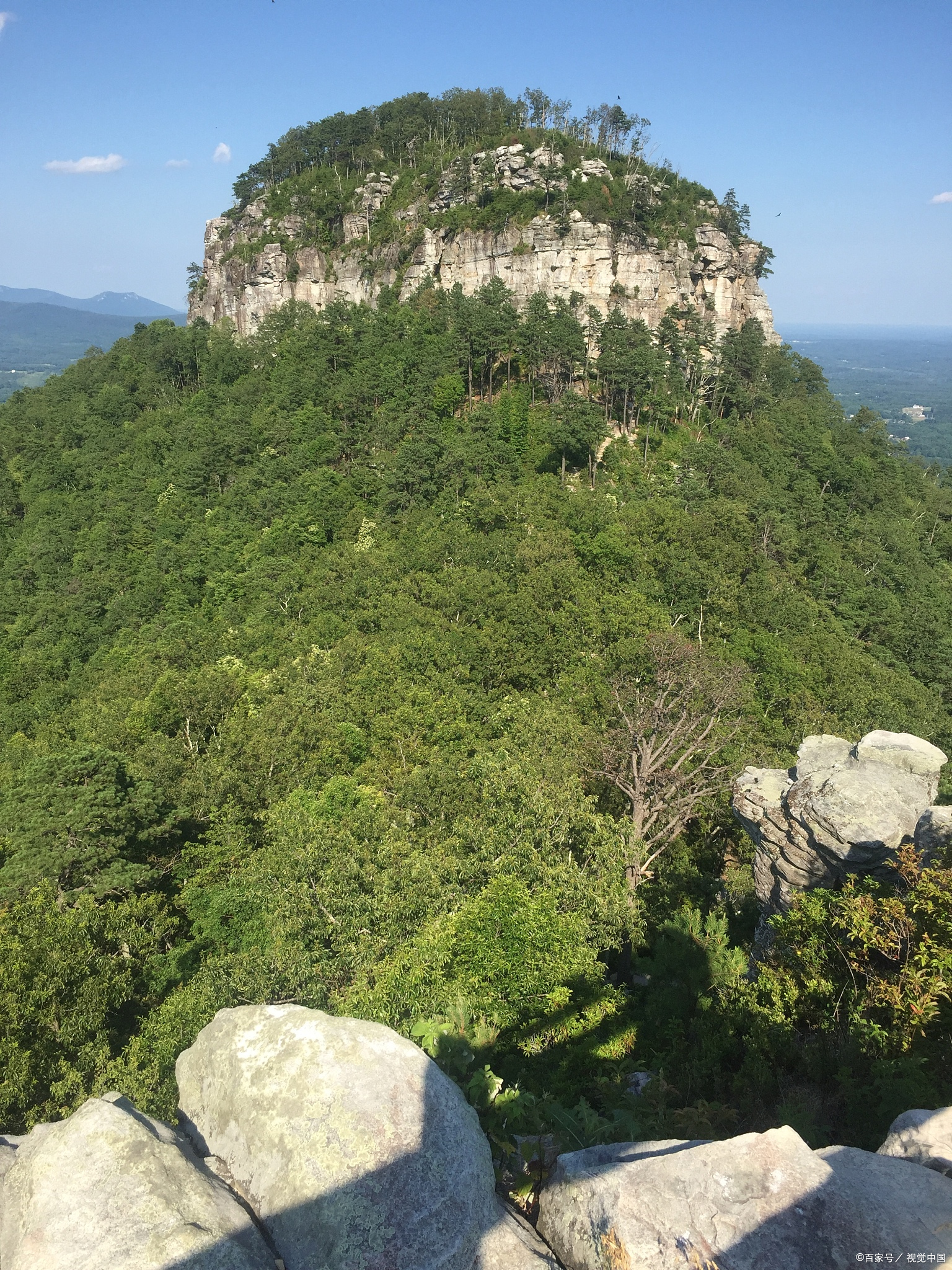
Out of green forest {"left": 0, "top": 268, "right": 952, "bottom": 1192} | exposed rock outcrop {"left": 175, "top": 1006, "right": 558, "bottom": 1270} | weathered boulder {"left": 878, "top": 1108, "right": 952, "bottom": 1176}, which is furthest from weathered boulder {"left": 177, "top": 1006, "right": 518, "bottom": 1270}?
weathered boulder {"left": 878, "top": 1108, "right": 952, "bottom": 1176}

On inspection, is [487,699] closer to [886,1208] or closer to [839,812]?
[839,812]

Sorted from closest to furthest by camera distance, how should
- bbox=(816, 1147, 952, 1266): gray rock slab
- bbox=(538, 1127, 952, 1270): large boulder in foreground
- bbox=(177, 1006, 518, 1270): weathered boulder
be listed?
bbox=(816, 1147, 952, 1266): gray rock slab < bbox=(538, 1127, 952, 1270): large boulder in foreground < bbox=(177, 1006, 518, 1270): weathered boulder

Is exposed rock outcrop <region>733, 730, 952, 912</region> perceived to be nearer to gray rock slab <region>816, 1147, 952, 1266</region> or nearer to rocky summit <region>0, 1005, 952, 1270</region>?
gray rock slab <region>816, 1147, 952, 1266</region>

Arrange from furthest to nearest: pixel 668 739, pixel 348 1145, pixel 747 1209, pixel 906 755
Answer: pixel 668 739, pixel 906 755, pixel 348 1145, pixel 747 1209

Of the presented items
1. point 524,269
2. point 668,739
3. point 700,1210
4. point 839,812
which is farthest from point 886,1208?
point 524,269

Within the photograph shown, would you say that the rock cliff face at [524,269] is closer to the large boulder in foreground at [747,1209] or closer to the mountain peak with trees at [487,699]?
the mountain peak with trees at [487,699]

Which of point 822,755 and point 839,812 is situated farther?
point 822,755

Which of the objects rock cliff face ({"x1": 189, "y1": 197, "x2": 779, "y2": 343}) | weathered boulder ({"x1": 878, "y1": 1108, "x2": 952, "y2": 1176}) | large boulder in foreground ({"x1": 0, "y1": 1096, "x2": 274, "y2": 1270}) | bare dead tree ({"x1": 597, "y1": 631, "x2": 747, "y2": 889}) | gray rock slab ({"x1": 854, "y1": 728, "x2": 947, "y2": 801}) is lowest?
bare dead tree ({"x1": 597, "y1": 631, "x2": 747, "y2": 889})

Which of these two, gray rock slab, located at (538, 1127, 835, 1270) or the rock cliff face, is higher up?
the rock cliff face
